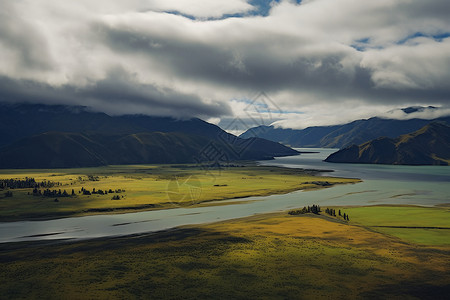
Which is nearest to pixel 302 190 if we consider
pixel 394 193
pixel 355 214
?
pixel 394 193

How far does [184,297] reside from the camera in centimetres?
3534

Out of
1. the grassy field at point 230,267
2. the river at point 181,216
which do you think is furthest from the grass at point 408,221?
the river at point 181,216

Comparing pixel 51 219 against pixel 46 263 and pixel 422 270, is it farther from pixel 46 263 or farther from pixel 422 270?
pixel 422 270

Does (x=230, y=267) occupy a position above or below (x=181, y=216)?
above

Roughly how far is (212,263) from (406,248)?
3295 cm

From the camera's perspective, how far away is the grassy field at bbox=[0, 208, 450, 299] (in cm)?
3662

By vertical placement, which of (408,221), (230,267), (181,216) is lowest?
(181,216)

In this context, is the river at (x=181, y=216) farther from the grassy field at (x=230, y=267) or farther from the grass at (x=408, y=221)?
the grass at (x=408, y=221)

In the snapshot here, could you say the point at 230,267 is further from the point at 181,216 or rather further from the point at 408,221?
the point at 408,221

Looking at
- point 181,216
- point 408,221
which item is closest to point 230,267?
point 181,216

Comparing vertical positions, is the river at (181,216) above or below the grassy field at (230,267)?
below

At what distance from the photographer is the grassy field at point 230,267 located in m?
36.6

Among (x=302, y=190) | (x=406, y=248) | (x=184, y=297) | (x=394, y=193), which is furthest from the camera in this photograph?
(x=302, y=190)

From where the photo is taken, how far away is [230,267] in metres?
44.7
